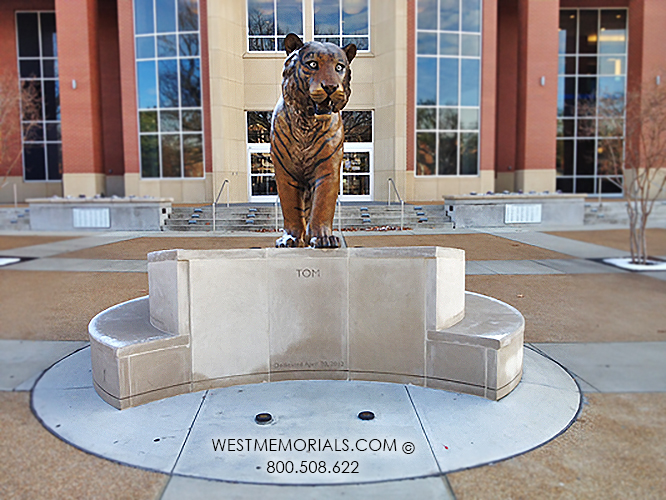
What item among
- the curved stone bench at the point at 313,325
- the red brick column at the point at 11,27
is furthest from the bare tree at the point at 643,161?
the red brick column at the point at 11,27

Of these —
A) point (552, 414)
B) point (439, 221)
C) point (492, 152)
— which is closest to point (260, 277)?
point (552, 414)

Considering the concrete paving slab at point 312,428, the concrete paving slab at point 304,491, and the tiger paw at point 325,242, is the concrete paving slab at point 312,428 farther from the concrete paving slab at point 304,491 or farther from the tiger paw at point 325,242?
the tiger paw at point 325,242

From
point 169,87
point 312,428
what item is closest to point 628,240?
point 312,428

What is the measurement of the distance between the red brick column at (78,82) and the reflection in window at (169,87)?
8.62 feet

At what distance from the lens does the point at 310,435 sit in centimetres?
304

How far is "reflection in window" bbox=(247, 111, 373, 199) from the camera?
22.0m

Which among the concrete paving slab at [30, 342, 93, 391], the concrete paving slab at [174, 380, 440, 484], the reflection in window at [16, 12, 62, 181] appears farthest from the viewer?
the reflection in window at [16, 12, 62, 181]

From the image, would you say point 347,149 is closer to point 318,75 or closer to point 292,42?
point 292,42

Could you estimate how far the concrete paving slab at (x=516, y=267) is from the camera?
8.76 meters

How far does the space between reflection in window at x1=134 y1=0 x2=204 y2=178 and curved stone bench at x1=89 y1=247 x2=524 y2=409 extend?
19.1 meters

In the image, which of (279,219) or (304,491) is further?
(279,219)

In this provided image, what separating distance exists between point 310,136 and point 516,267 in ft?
20.6

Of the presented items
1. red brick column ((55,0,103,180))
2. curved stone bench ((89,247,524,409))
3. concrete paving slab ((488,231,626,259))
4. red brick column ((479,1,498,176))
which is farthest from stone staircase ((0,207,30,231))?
red brick column ((55,0,103,180))

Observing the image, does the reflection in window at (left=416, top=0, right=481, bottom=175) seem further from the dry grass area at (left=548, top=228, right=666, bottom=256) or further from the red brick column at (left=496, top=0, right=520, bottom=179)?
the dry grass area at (left=548, top=228, right=666, bottom=256)
